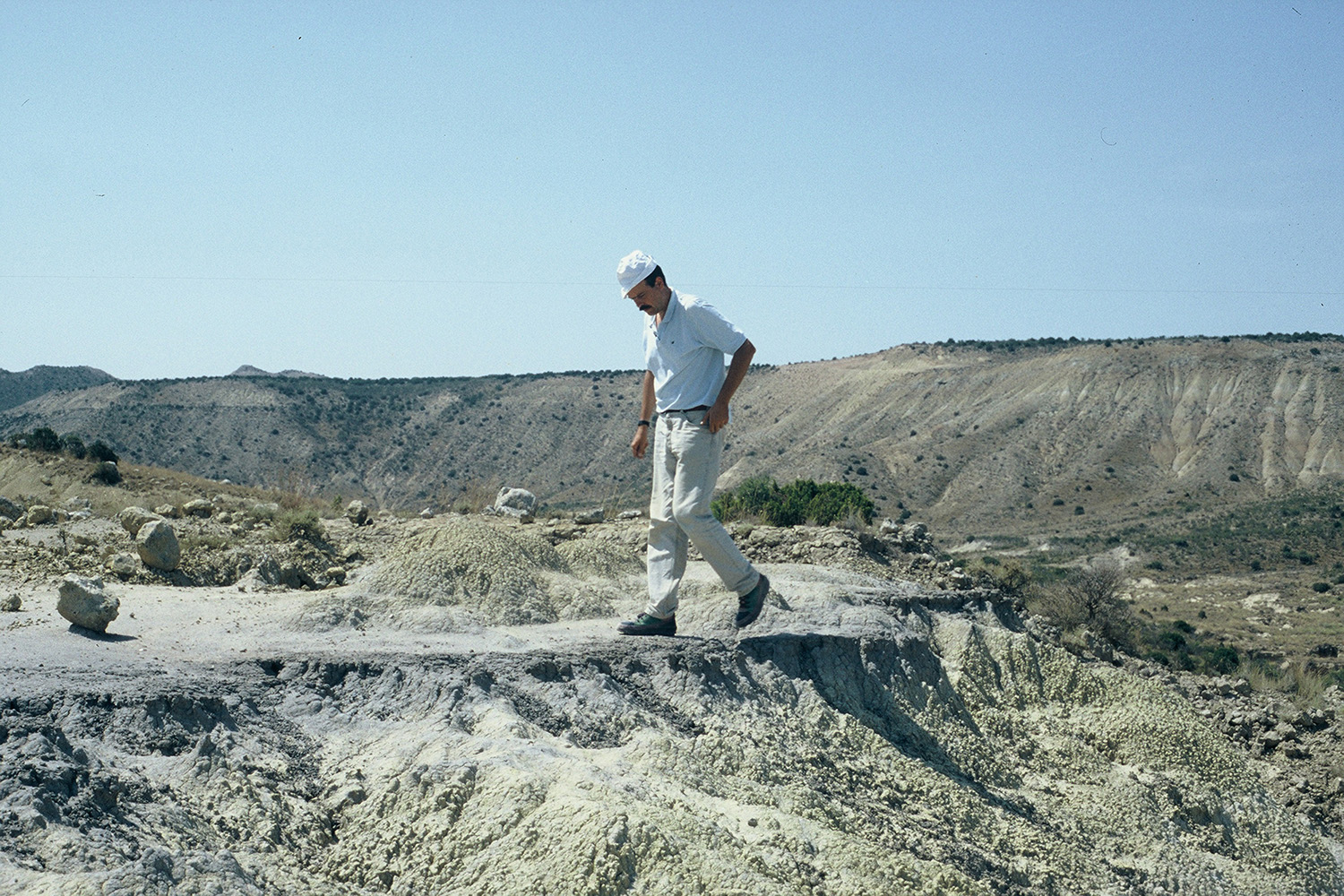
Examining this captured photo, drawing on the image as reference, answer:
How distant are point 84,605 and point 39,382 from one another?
93.1 metres

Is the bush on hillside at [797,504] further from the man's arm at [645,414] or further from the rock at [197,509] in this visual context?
the rock at [197,509]

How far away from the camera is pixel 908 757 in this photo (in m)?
6.93

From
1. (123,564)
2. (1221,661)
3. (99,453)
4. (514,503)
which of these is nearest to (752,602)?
(123,564)

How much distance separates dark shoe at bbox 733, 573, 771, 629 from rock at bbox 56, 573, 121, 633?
3.90 metres

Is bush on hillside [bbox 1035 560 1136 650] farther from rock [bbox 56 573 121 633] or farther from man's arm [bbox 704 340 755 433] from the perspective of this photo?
rock [bbox 56 573 121 633]

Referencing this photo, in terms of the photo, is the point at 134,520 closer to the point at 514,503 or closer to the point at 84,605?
the point at 84,605

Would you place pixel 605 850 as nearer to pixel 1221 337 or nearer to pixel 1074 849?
pixel 1074 849

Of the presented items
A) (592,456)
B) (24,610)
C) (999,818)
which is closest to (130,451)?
(592,456)

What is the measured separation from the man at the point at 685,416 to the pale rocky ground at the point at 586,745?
1.82 ft

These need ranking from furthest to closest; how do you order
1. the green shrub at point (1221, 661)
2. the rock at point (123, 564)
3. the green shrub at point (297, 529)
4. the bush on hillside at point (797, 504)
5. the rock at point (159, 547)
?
the green shrub at point (1221, 661)
the bush on hillside at point (797, 504)
the green shrub at point (297, 529)
the rock at point (159, 547)
the rock at point (123, 564)

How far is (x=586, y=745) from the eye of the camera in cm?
581

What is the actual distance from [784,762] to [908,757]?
1165mm

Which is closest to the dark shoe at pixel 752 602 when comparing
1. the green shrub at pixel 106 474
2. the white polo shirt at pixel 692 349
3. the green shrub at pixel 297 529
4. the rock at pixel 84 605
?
the white polo shirt at pixel 692 349

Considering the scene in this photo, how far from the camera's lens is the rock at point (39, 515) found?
11297 mm
